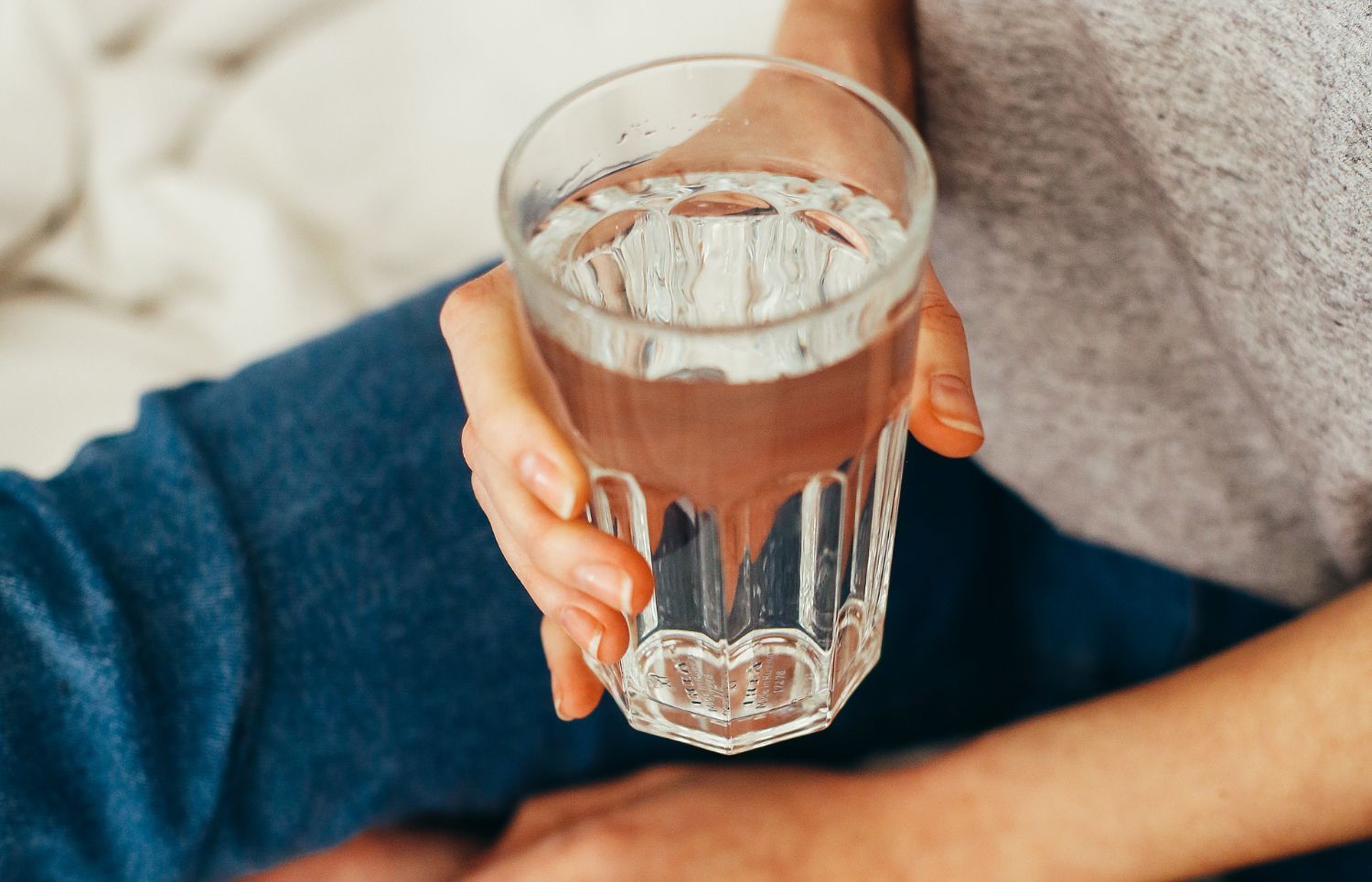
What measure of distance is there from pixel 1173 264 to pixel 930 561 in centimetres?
24

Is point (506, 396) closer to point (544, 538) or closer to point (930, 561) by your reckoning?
point (544, 538)

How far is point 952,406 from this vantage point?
450 millimetres

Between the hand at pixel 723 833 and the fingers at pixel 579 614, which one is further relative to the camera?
the hand at pixel 723 833

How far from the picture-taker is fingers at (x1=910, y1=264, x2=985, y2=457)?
17.7 inches

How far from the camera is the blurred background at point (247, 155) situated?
35.7 inches

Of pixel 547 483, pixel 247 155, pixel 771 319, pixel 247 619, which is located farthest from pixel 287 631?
pixel 247 155

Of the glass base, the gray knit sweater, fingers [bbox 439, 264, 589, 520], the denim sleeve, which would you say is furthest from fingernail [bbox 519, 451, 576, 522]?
the gray knit sweater

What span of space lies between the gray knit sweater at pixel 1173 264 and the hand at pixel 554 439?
0.20m

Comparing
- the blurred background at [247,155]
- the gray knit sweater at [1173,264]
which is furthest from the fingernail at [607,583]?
the blurred background at [247,155]

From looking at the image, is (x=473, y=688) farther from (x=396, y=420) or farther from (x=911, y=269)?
(x=911, y=269)

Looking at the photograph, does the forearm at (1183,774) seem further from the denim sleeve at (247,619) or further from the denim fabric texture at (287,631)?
the denim sleeve at (247,619)

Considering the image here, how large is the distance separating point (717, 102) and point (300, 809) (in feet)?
1.46

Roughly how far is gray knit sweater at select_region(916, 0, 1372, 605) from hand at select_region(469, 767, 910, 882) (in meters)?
0.27

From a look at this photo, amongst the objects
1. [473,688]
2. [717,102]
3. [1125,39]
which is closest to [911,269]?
[717,102]
